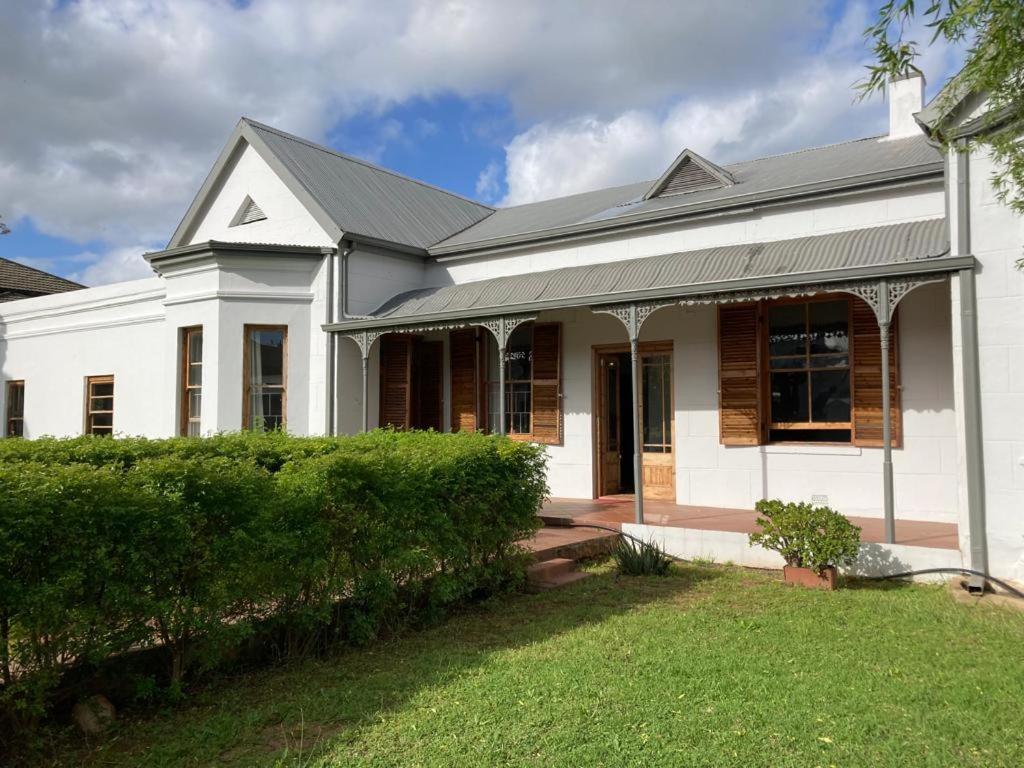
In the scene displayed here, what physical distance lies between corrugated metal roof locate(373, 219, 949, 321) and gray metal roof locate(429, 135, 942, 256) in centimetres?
62

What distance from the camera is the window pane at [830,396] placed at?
9.20 meters

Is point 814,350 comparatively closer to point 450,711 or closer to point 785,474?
point 785,474

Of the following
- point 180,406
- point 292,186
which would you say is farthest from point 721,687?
point 292,186

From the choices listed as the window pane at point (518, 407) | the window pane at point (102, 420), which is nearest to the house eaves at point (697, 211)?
the window pane at point (518, 407)

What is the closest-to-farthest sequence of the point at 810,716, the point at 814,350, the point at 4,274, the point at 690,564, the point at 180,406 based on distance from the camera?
the point at 810,716, the point at 690,564, the point at 814,350, the point at 180,406, the point at 4,274

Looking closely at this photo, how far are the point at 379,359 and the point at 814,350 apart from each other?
6.73 m

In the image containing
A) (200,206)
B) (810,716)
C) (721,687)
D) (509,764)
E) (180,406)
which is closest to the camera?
(509,764)

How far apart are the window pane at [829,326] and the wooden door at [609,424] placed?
2969mm

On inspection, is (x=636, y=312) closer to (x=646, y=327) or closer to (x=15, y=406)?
(x=646, y=327)

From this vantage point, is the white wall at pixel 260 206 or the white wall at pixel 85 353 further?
the white wall at pixel 85 353

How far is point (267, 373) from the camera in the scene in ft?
39.4

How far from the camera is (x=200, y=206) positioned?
14.4m

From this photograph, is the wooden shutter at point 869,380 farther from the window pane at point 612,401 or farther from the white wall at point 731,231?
the window pane at point 612,401

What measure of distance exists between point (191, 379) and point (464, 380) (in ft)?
14.5
